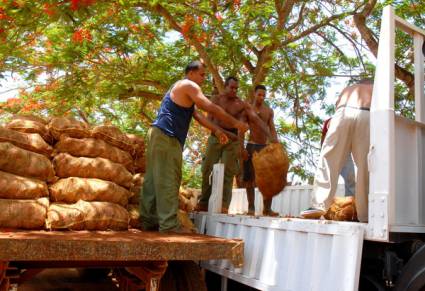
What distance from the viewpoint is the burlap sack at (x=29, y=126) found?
366cm

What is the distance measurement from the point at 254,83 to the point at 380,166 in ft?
16.7

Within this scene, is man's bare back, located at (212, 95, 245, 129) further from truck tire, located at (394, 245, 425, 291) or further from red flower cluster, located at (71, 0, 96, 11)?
truck tire, located at (394, 245, 425, 291)

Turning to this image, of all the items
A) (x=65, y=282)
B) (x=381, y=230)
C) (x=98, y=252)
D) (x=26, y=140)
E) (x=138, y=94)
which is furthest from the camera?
(x=138, y=94)

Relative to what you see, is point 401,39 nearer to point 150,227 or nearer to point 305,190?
point 305,190

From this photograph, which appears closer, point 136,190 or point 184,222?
point 184,222

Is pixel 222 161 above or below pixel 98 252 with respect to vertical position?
above

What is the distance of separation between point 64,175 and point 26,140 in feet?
1.30

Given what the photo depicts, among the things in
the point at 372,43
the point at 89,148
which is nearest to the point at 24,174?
the point at 89,148

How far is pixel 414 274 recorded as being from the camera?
2307 mm

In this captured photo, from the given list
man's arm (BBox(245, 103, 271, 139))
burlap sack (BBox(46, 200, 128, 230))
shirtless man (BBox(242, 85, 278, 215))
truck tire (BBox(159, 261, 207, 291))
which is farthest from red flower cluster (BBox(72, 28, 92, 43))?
truck tire (BBox(159, 261, 207, 291))

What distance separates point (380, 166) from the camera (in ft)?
8.37

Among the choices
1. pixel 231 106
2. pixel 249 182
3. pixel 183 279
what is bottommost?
pixel 183 279

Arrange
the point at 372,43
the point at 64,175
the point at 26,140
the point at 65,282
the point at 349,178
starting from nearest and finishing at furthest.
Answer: the point at 26,140 < the point at 64,175 < the point at 349,178 < the point at 65,282 < the point at 372,43

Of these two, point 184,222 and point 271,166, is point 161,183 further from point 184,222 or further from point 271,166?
point 271,166
